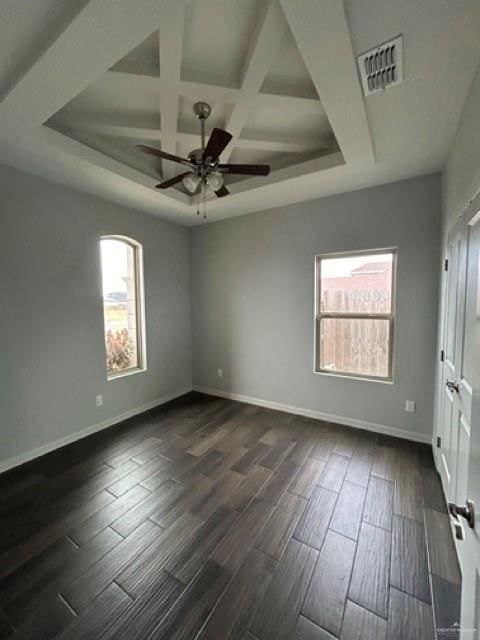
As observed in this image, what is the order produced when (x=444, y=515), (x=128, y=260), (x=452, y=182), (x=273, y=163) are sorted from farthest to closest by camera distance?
(x=128, y=260)
(x=273, y=163)
(x=452, y=182)
(x=444, y=515)

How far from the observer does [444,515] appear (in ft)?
6.16

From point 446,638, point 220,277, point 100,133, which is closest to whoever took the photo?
point 446,638

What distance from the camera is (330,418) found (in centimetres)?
335

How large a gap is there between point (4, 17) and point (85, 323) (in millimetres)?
2467

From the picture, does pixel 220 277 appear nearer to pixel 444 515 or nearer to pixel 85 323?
pixel 85 323

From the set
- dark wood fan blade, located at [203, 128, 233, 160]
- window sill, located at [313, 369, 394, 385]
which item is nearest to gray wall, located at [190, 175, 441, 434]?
window sill, located at [313, 369, 394, 385]

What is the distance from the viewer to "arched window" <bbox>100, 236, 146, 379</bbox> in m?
3.42

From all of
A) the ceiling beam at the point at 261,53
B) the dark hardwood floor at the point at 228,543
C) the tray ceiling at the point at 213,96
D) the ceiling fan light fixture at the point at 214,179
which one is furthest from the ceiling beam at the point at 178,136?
the dark hardwood floor at the point at 228,543

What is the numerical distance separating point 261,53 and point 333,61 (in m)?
0.44

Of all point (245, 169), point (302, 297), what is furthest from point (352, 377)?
point (245, 169)

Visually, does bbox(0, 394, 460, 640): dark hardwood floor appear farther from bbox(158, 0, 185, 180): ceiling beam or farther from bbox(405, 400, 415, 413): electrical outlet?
bbox(158, 0, 185, 180): ceiling beam

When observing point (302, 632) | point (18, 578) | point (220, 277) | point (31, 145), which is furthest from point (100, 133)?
point (302, 632)

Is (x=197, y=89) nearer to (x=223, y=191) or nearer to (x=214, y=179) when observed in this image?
(x=214, y=179)

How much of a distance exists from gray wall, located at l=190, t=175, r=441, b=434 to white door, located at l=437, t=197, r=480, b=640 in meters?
0.65
